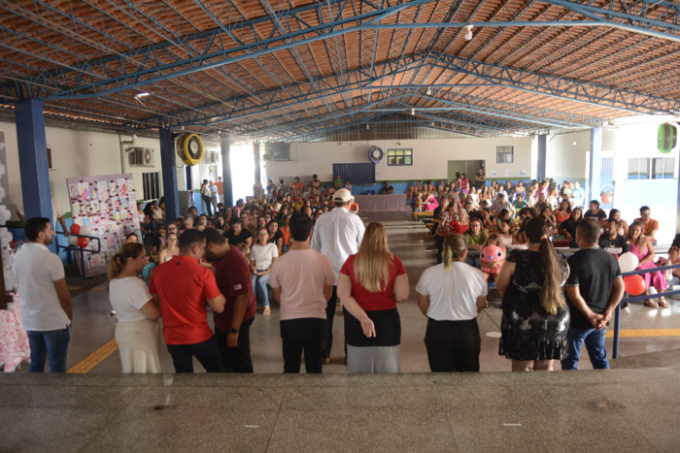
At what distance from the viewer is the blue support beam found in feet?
74.6

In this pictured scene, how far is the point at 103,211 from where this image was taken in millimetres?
11164

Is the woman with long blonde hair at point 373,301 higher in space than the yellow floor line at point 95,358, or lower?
higher

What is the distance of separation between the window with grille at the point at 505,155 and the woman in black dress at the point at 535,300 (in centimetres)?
2421

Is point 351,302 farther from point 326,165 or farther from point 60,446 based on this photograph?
point 326,165

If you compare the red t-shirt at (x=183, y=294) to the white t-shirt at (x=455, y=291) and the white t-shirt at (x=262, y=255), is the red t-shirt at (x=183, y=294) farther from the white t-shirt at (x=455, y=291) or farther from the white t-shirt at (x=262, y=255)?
the white t-shirt at (x=262, y=255)

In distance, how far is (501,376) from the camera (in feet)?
10.9

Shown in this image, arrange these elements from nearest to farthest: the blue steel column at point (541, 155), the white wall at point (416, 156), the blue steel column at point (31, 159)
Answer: the blue steel column at point (31, 159) < the white wall at point (416, 156) < the blue steel column at point (541, 155)

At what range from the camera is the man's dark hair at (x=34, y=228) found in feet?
12.7

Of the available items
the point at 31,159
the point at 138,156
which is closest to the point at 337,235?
the point at 31,159

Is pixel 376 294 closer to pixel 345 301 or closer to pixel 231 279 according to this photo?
pixel 345 301

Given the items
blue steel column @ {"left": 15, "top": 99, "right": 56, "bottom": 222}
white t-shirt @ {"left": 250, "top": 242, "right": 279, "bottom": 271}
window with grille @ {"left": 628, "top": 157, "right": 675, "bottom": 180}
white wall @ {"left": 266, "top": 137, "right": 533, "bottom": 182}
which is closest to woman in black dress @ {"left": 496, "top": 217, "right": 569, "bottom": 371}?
white t-shirt @ {"left": 250, "top": 242, "right": 279, "bottom": 271}

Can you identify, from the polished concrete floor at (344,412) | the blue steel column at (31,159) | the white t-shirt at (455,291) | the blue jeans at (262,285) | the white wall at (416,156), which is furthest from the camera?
the white wall at (416,156)

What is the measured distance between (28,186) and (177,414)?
7871 millimetres

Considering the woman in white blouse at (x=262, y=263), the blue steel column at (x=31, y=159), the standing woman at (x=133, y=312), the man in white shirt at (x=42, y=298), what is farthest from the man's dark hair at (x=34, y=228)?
the blue steel column at (x=31, y=159)
